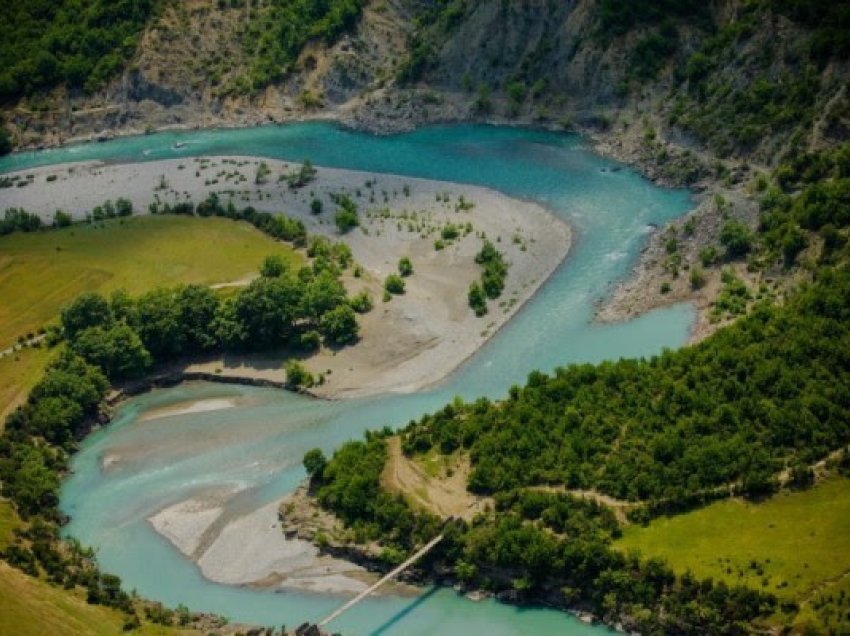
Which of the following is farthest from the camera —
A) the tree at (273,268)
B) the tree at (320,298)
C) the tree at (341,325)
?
the tree at (273,268)

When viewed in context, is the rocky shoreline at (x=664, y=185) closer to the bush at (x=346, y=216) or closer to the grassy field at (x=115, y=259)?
the bush at (x=346, y=216)

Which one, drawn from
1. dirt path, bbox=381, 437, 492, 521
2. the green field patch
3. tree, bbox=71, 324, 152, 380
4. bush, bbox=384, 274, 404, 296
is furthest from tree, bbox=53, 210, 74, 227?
the green field patch

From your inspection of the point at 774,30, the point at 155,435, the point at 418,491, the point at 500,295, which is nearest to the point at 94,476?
the point at 155,435

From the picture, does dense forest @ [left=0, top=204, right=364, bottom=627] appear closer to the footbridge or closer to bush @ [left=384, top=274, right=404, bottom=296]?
bush @ [left=384, top=274, right=404, bottom=296]

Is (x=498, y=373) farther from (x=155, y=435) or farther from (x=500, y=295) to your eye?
(x=155, y=435)

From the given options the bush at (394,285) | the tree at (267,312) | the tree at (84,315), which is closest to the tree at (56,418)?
the tree at (84,315)

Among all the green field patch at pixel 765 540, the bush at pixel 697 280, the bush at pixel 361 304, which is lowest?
the green field patch at pixel 765 540

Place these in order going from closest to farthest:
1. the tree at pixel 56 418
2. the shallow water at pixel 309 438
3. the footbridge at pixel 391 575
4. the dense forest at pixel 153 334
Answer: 1. the footbridge at pixel 391 575
2. the shallow water at pixel 309 438
3. the tree at pixel 56 418
4. the dense forest at pixel 153 334
